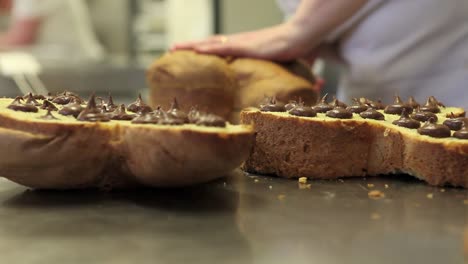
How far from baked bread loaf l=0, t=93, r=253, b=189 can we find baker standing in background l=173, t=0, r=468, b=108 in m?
0.94

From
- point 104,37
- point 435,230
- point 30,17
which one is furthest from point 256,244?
point 104,37

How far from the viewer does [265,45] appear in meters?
1.93

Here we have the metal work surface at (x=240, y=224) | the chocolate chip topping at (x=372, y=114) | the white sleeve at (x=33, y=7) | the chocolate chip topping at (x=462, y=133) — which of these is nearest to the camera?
the metal work surface at (x=240, y=224)

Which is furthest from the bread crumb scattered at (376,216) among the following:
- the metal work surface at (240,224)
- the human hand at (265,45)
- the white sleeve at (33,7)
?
the white sleeve at (33,7)

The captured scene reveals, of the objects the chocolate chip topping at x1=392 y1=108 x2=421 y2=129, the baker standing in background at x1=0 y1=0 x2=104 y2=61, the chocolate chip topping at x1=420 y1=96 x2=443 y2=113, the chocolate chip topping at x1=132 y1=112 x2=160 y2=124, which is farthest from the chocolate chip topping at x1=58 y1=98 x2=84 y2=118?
the baker standing in background at x1=0 y1=0 x2=104 y2=61

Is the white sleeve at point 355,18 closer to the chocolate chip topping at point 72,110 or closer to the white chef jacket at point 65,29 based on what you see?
the chocolate chip topping at point 72,110

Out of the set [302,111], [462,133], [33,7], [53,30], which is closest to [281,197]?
[302,111]

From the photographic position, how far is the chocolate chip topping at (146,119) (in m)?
1.00

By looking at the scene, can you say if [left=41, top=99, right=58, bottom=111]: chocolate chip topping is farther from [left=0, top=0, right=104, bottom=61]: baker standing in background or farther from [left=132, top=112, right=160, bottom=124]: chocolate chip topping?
[left=0, top=0, right=104, bottom=61]: baker standing in background

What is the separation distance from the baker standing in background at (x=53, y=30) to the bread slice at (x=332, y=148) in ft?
9.89

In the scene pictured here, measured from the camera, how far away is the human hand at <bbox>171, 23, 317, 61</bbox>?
6.25ft

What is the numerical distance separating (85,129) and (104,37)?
3.67 m

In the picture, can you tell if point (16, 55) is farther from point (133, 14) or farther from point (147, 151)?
point (147, 151)

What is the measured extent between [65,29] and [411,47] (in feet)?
9.71
